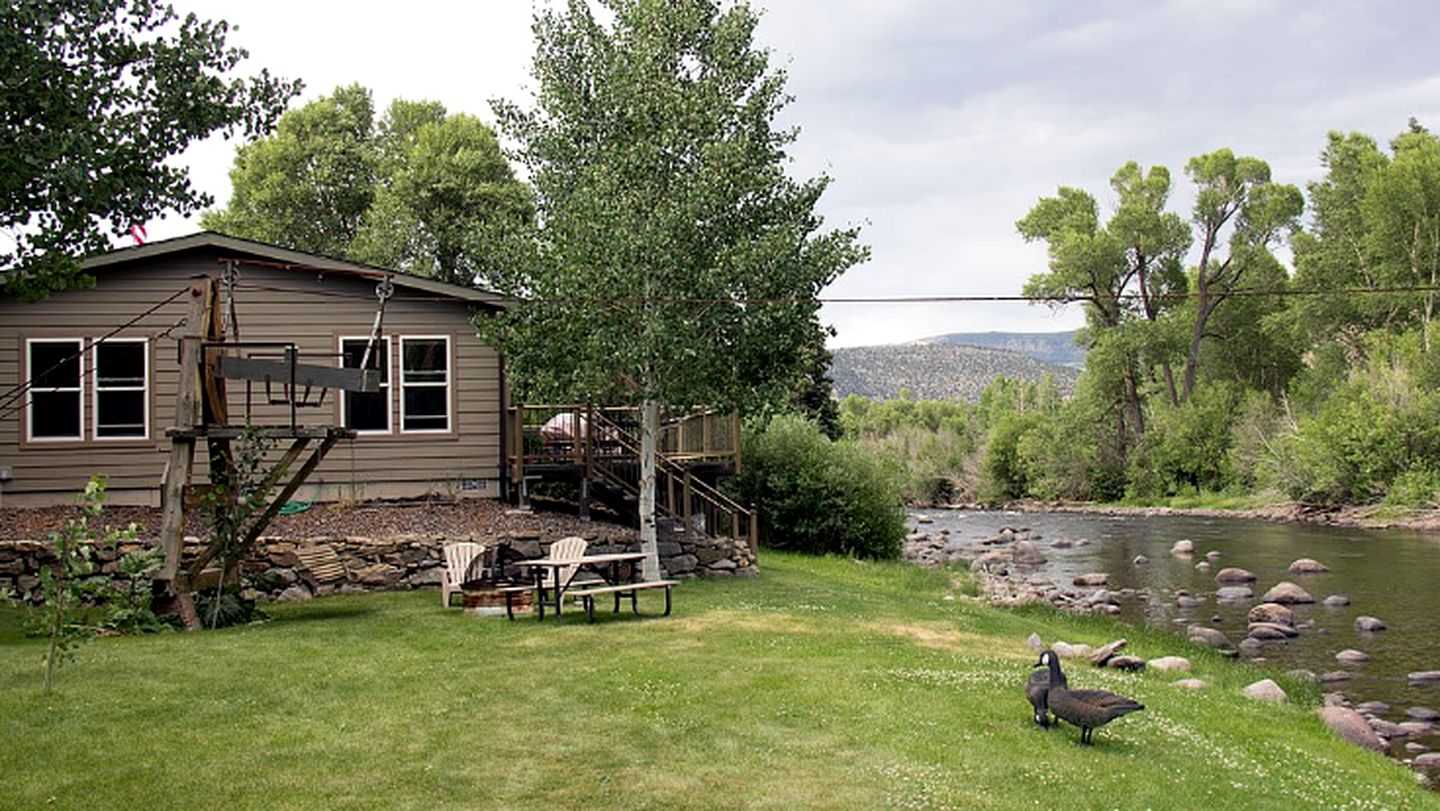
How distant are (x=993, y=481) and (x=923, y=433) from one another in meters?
9.50

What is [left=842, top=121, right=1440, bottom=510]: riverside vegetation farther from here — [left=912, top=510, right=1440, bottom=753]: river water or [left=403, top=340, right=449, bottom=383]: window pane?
[left=403, top=340, right=449, bottom=383]: window pane

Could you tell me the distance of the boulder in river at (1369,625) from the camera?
20.4 meters

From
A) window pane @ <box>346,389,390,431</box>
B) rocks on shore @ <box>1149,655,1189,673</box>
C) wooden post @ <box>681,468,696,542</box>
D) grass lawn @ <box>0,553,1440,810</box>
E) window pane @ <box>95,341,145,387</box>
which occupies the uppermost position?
window pane @ <box>95,341,145,387</box>

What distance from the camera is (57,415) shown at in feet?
64.7

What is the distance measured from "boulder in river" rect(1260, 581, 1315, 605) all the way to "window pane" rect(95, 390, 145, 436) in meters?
20.3

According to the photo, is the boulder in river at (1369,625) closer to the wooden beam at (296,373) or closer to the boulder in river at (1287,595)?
the boulder in river at (1287,595)

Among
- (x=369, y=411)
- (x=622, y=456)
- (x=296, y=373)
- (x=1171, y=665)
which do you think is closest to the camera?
(x=296, y=373)

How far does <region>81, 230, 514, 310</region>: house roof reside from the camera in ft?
63.5

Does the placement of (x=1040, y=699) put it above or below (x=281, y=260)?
below

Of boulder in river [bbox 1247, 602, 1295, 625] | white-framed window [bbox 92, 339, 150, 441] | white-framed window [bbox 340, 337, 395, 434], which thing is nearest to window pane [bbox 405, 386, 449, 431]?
white-framed window [bbox 340, 337, 395, 434]

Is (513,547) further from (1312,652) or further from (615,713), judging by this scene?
(1312,652)

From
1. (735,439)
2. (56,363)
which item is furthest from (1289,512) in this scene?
(56,363)

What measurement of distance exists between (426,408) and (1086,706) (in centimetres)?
1402

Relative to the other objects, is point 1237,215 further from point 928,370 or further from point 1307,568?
point 928,370
